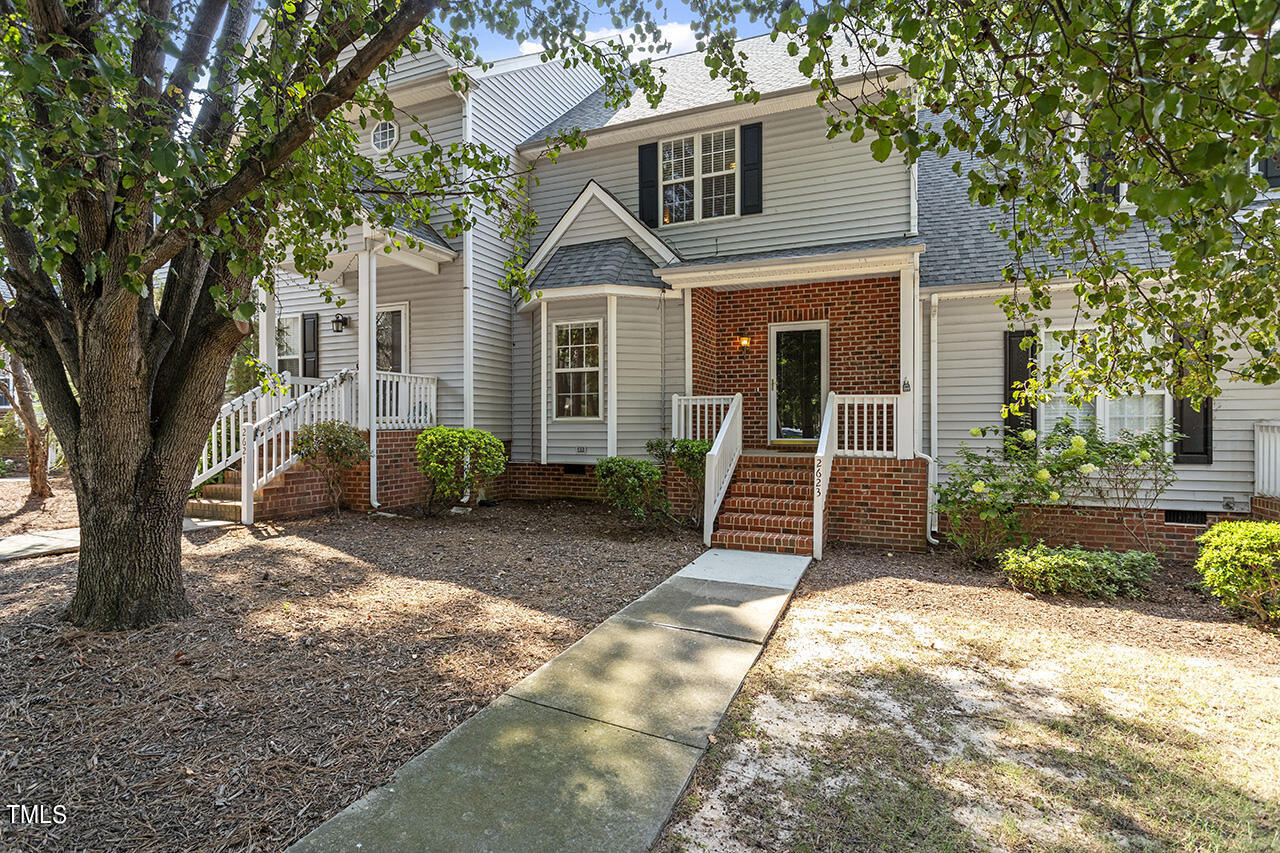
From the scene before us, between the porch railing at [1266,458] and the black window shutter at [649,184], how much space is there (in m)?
8.56

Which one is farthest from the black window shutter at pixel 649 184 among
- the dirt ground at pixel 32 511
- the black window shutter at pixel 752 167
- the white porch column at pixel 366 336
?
the dirt ground at pixel 32 511

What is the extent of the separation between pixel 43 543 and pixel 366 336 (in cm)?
408

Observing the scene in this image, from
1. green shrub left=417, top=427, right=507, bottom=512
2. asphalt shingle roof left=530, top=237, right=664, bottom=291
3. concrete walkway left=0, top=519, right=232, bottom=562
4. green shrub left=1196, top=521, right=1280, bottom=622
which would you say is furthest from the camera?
asphalt shingle roof left=530, top=237, right=664, bottom=291

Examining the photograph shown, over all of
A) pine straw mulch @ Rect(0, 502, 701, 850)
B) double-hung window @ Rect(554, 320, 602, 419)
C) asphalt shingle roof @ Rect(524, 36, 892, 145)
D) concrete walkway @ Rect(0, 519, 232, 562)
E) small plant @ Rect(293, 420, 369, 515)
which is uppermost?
asphalt shingle roof @ Rect(524, 36, 892, 145)

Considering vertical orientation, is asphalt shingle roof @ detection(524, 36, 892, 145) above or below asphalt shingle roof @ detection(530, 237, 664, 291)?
above

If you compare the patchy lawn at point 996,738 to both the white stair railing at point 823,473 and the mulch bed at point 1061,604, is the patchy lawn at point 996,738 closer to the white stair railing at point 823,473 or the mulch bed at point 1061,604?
the mulch bed at point 1061,604

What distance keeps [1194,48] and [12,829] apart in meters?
4.30

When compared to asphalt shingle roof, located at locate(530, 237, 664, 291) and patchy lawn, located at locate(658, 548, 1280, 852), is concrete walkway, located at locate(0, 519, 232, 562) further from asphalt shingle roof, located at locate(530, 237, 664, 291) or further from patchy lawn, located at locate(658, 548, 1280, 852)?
asphalt shingle roof, located at locate(530, 237, 664, 291)

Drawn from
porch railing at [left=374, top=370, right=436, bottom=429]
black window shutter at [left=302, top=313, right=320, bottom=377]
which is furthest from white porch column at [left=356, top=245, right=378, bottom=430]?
black window shutter at [left=302, top=313, right=320, bottom=377]

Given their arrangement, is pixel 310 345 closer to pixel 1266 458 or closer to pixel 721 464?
pixel 721 464

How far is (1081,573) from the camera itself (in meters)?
5.43

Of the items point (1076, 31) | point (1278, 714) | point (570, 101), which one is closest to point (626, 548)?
point (1278, 714)

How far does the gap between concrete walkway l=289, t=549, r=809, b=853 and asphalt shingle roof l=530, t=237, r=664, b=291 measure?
19.4ft

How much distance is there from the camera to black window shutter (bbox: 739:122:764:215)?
31.1 feet
